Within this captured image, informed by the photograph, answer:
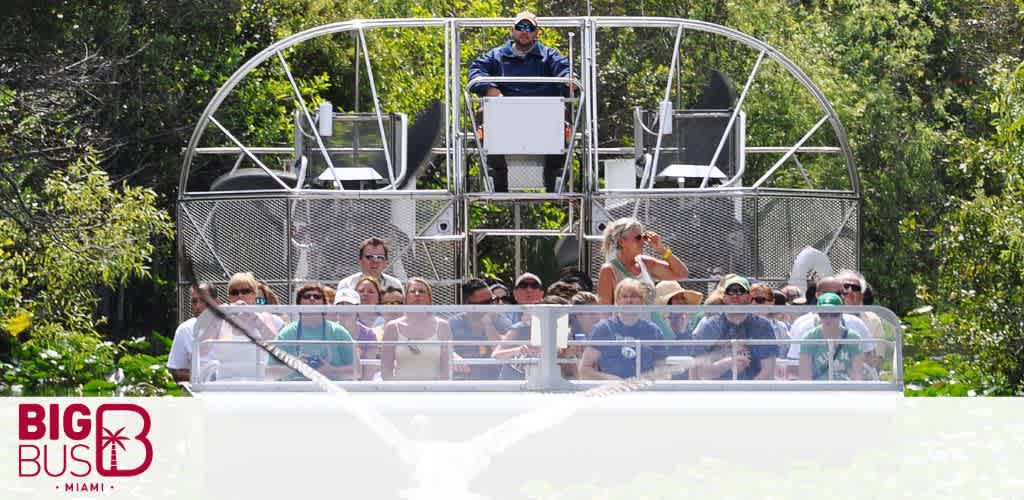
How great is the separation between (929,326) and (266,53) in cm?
770

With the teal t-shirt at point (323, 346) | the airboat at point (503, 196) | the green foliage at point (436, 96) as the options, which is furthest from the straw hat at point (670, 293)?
the green foliage at point (436, 96)

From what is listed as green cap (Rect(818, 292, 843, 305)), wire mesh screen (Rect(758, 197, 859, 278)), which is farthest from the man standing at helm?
green cap (Rect(818, 292, 843, 305))

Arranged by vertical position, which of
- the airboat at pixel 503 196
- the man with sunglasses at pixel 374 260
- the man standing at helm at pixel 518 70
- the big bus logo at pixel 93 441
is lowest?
the big bus logo at pixel 93 441

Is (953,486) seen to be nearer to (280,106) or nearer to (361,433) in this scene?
(361,433)

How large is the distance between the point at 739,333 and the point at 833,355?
461 millimetres

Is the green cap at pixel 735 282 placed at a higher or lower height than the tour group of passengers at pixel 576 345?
higher

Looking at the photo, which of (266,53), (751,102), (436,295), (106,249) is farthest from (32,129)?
(751,102)

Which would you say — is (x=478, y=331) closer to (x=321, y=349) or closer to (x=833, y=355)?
(x=321, y=349)

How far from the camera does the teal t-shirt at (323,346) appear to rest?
9844 mm

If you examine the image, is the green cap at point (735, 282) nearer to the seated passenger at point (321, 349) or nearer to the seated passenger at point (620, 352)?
the seated passenger at point (620, 352)

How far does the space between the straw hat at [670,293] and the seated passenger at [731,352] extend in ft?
3.76

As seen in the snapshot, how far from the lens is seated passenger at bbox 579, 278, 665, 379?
387 inches

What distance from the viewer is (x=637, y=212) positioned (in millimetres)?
13789

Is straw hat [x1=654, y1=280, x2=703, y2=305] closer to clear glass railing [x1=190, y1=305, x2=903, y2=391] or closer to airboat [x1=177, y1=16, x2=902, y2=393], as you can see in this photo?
clear glass railing [x1=190, y1=305, x2=903, y2=391]
